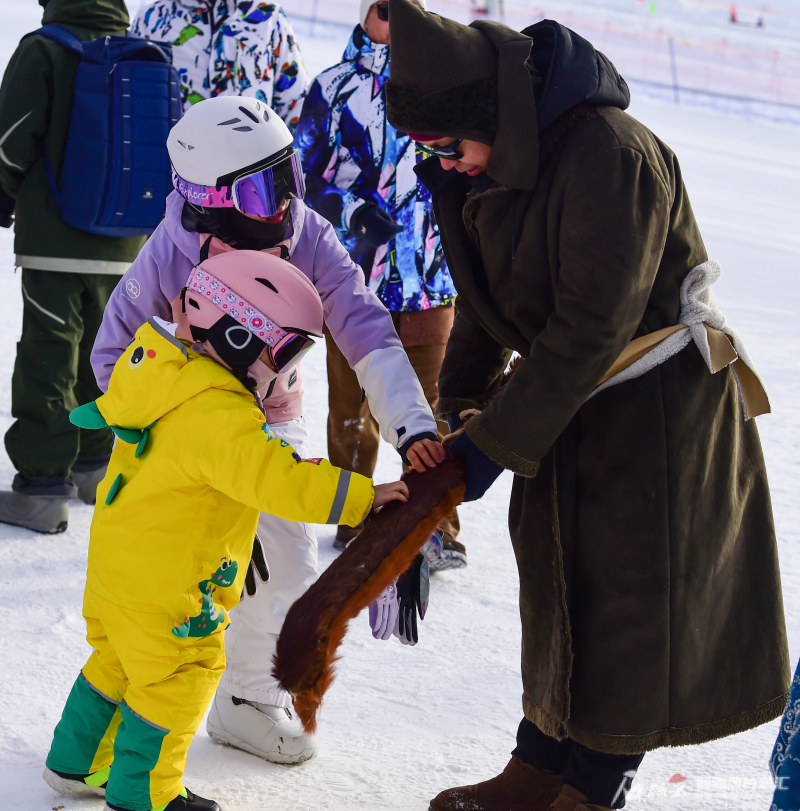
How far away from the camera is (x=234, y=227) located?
219 centimetres

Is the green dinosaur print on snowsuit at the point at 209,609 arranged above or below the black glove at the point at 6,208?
below

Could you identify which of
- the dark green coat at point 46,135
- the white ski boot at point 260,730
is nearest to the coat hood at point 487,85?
the white ski boot at point 260,730

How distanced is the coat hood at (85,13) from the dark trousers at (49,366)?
0.91 metres

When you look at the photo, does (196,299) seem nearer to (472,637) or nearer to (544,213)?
(544,213)

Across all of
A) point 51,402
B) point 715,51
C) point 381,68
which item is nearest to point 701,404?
point 381,68

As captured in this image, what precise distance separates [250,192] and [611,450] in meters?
0.96

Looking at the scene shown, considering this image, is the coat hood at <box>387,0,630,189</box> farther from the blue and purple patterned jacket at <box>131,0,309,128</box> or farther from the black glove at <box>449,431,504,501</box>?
the blue and purple patterned jacket at <box>131,0,309,128</box>

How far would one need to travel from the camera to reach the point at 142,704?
1975 mm

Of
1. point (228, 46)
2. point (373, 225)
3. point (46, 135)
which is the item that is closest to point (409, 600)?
point (373, 225)

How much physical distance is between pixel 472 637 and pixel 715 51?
3078 cm

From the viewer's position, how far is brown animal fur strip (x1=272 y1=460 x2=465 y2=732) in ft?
6.00

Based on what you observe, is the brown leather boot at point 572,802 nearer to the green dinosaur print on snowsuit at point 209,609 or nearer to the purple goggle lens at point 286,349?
the green dinosaur print on snowsuit at point 209,609

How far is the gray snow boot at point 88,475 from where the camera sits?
400cm

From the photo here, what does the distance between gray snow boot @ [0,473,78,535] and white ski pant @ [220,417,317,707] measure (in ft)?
4.78
